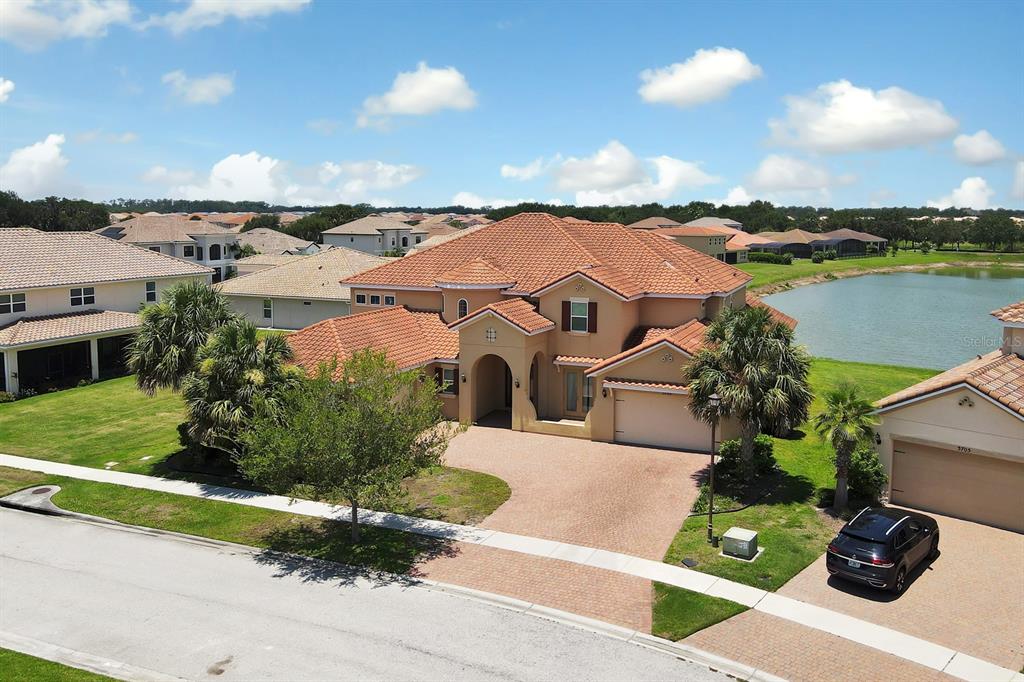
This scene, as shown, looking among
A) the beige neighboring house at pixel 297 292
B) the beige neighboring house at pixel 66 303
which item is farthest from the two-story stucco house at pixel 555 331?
the beige neighboring house at pixel 66 303

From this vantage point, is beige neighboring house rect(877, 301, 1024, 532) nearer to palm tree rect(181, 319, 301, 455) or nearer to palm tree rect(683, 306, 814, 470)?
palm tree rect(683, 306, 814, 470)

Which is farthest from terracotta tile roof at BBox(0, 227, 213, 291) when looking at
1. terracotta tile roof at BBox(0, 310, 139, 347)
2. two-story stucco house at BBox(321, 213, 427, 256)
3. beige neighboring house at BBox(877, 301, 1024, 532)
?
two-story stucco house at BBox(321, 213, 427, 256)

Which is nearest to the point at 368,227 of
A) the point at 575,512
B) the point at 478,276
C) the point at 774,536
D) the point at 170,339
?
the point at 478,276

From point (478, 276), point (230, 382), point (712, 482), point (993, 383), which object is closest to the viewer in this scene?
point (712, 482)

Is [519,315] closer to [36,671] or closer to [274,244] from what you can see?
[36,671]

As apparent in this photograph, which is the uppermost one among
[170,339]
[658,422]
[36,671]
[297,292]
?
[297,292]

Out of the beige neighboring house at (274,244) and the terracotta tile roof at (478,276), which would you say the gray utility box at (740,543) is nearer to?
the terracotta tile roof at (478,276)
